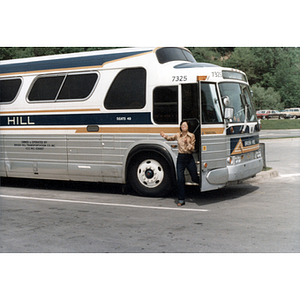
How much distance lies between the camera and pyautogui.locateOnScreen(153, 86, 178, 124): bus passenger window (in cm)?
951

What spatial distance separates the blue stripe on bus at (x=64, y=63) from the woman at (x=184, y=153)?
210cm

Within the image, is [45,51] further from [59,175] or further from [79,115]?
[59,175]

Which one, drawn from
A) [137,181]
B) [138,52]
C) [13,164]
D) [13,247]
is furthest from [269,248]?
[13,164]

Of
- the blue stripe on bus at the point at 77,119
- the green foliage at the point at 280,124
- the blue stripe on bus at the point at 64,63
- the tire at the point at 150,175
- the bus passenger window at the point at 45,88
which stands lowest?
the green foliage at the point at 280,124

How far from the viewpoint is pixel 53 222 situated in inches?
305

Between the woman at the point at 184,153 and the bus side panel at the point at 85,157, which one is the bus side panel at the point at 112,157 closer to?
the bus side panel at the point at 85,157

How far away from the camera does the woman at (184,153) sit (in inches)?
353

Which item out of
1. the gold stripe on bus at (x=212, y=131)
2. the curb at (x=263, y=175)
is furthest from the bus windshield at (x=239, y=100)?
the curb at (x=263, y=175)

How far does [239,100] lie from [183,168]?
7.21 feet

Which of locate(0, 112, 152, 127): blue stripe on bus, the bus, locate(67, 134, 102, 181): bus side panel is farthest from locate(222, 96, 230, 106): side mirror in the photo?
→ locate(67, 134, 102, 181): bus side panel

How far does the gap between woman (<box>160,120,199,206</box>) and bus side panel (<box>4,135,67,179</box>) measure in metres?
3.01

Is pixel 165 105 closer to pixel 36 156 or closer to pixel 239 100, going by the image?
pixel 239 100

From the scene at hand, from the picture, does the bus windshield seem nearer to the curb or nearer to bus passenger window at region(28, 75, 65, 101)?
the curb

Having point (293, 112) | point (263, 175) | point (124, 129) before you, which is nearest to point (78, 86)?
point (124, 129)
